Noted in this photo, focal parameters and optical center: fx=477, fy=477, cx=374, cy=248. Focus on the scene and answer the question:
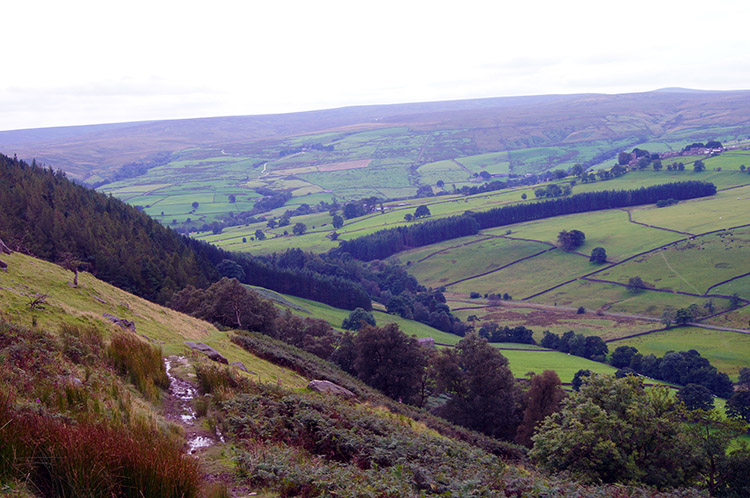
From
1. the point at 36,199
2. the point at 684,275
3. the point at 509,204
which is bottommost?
the point at 684,275

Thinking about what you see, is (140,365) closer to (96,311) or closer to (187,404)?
(187,404)

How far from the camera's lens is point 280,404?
14.8 m

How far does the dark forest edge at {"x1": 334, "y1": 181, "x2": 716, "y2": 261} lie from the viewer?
530ft

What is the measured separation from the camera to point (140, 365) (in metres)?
14.6

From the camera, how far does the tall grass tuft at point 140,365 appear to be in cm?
1381

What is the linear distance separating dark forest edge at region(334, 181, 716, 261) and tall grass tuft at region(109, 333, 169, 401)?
14007 centimetres

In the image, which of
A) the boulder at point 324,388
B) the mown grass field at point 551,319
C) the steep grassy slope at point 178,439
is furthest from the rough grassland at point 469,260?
the steep grassy slope at point 178,439

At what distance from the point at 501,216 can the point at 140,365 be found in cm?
16657

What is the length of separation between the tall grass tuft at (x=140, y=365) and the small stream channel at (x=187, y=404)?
565mm

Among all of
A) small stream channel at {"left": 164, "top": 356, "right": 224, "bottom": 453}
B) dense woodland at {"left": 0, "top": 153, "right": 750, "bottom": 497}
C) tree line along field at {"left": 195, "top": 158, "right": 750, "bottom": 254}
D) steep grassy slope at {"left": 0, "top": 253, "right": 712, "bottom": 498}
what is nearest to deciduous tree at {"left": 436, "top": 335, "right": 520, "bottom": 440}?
dense woodland at {"left": 0, "top": 153, "right": 750, "bottom": 497}

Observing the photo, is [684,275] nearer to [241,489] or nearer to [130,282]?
[130,282]

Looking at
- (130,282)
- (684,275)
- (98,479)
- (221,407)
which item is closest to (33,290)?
(221,407)

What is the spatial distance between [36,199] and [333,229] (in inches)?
5029

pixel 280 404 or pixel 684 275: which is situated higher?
pixel 280 404
